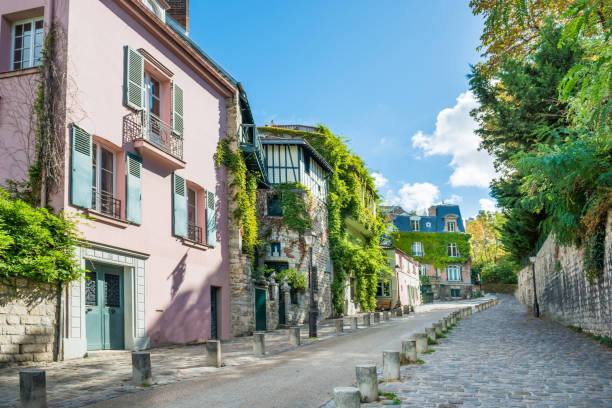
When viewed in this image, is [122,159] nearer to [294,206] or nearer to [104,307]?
[104,307]

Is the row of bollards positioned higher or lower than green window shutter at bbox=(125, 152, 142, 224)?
lower

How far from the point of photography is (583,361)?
31.8 ft

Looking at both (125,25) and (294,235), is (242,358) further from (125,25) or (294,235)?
(294,235)

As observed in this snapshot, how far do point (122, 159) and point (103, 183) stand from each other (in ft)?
2.41

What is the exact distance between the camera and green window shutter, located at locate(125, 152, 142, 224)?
12.1 m

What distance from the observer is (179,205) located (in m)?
14.5

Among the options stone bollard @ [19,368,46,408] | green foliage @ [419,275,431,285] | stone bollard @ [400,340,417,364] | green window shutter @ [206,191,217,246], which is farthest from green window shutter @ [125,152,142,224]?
green foliage @ [419,275,431,285]

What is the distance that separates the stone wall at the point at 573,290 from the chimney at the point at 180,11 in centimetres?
1603

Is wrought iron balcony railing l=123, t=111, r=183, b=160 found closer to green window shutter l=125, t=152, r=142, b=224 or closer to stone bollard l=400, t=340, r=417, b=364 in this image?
green window shutter l=125, t=152, r=142, b=224

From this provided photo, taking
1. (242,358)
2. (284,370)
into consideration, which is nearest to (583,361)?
(284,370)

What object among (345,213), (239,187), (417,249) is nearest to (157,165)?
(239,187)

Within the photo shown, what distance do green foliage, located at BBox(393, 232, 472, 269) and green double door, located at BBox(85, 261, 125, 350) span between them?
4868 cm

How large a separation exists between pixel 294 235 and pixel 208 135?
8129mm

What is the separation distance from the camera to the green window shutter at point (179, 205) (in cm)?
1427
